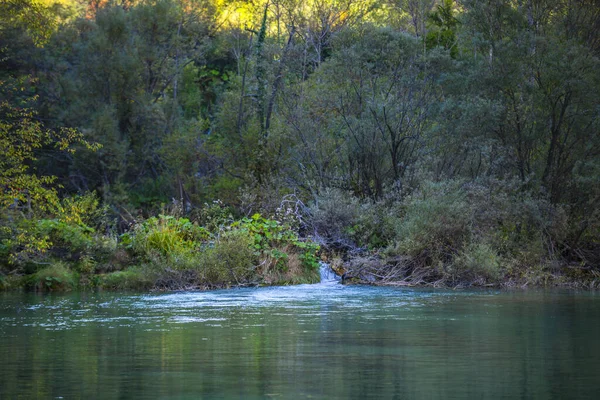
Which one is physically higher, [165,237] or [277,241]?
[165,237]

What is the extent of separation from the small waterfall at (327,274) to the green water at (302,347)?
3883mm

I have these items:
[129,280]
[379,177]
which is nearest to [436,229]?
[379,177]

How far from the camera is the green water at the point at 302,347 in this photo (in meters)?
8.67

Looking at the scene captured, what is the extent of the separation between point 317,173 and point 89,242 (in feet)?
29.1

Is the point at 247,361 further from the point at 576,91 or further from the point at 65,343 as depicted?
the point at 576,91

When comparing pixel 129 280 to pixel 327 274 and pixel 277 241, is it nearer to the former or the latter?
pixel 277 241

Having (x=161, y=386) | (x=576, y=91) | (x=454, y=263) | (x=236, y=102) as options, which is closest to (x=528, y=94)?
(x=576, y=91)

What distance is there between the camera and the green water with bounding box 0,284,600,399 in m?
8.67

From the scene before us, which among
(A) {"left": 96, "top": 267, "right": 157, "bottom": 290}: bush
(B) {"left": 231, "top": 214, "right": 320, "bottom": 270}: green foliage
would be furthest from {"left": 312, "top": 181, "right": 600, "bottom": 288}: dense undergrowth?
(A) {"left": 96, "top": 267, "right": 157, "bottom": 290}: bush

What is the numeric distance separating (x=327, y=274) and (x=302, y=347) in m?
11.7

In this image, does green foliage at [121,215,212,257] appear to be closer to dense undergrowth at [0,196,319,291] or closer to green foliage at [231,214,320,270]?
dense undergrowth at [0,196,319,291]

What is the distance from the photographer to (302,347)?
11594mm

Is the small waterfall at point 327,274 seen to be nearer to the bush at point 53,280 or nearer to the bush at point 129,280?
the bush at point 129,280

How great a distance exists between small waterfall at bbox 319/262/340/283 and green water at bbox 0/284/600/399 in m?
3.88
